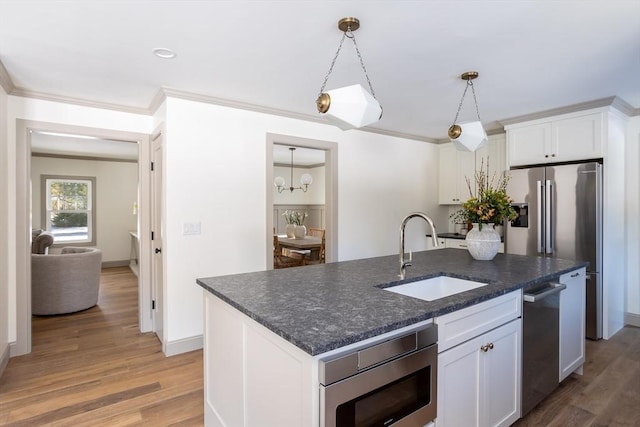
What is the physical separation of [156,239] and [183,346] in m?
1.05

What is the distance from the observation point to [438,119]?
4.06 metres

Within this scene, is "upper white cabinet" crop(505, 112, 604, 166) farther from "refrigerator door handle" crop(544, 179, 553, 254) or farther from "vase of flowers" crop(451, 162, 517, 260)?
"vase of flowers" crop(451, 162, 517, 260)

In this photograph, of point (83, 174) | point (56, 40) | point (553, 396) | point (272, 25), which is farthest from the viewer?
point (83, 174)

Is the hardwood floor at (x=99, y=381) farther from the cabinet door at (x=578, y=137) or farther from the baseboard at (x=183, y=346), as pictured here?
the cabinet door at (x=578, y=137)

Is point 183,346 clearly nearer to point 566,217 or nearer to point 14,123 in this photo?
point 14,123

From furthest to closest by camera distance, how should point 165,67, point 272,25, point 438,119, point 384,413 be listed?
point 438,119 < point 165,67 < point 272,25 < point 384,413

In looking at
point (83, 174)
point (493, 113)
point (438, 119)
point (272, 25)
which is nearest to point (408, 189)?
point (438, 119)

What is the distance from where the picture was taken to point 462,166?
493cm

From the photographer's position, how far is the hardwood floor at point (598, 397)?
2.13 meters

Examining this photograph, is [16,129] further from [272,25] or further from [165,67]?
[272,25]

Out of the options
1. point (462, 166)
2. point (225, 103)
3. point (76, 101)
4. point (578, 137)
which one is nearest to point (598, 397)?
point (578, 137)

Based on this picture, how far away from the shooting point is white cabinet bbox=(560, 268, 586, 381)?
238 centimetres

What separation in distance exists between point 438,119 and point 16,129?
13.4 feet

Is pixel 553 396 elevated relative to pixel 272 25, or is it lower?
lower
